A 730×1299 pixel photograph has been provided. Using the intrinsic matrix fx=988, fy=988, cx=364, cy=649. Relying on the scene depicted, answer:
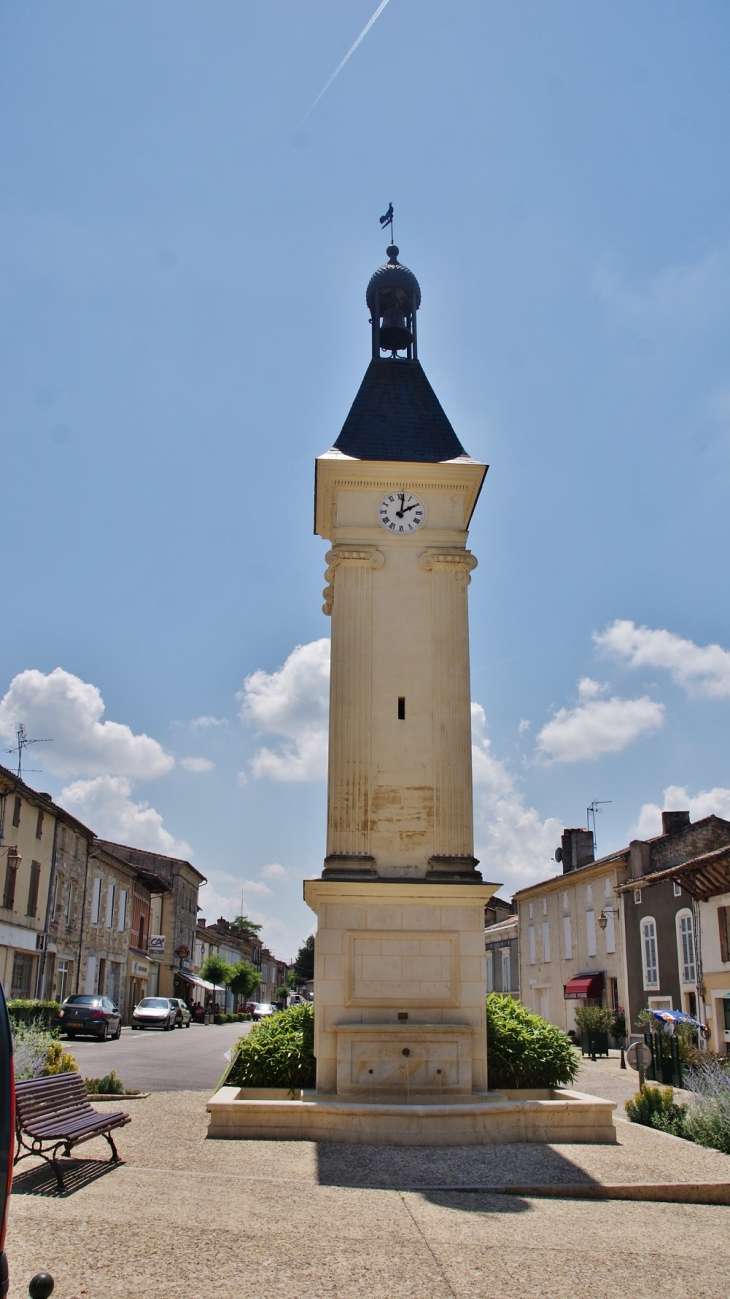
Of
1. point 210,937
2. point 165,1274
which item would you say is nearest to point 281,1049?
point 165,1274

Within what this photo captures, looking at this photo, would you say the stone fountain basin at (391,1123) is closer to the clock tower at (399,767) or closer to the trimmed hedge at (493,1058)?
the clock tower at (399,767)

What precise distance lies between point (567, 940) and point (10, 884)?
821 inches

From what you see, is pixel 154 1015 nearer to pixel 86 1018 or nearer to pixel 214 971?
pixel 86 1018

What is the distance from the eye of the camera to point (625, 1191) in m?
7.96

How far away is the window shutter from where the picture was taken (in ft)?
79.9

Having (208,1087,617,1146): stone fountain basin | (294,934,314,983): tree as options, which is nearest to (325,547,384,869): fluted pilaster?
(208,1087,617,1146): stone fountain basin

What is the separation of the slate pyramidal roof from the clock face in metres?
0.61

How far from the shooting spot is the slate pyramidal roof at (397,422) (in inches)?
569

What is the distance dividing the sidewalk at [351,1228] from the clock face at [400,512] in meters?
7.91

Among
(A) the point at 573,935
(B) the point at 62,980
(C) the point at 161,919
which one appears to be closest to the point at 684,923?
(A) the point at 573,935

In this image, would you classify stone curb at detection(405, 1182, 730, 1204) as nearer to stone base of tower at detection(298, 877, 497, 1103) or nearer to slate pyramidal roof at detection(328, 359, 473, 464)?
stone base of tower at detection(298, 877, 497, 1103)

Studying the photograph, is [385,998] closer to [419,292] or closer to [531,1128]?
[531,1128]

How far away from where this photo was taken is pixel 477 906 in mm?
12086

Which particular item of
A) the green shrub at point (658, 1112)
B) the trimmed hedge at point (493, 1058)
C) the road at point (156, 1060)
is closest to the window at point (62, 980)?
the road at point (156, 1060)
